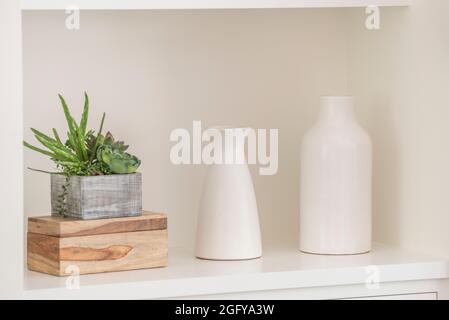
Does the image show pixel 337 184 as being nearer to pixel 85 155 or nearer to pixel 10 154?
pixel 85 155

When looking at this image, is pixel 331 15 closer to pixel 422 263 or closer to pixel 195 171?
pixel 195 171

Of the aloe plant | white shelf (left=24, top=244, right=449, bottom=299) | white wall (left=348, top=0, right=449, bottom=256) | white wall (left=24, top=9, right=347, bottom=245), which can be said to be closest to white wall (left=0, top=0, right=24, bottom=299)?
white shelf (left=24, top=244, right=449, bottom=299)

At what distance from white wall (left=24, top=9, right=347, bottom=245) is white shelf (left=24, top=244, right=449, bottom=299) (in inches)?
7.3

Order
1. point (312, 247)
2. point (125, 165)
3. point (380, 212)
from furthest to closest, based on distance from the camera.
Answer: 1. point (380, 212)
2. point (312, 247)
3. point (125, 165)

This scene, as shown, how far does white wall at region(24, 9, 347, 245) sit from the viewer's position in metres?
1.47

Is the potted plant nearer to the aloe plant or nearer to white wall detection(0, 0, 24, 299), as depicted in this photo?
the aloe plant

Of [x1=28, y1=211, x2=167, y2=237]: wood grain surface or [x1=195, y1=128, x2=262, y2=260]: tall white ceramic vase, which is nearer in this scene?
[x1=28, y1=211, x2=167, y2=237]: wood grain surface

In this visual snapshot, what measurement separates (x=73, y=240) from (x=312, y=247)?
0.41m

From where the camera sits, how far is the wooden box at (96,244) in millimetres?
1262

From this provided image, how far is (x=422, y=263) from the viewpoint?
53.1 inches

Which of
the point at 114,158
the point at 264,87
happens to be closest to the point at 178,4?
the point at 114,158

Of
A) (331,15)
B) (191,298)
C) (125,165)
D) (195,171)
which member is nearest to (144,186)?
(195,171)

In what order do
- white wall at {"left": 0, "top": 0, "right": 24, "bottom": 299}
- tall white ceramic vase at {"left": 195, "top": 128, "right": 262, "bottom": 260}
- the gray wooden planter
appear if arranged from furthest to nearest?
1. tall white ceramic vase at {"left": 195, "top": 128, "right": 262, "bottom": 260}
2. the gray wooden planter
3. white wall at {"left": 0, "top": 0, "right": 24, "bottom": 299}
